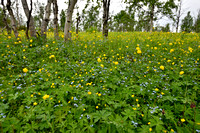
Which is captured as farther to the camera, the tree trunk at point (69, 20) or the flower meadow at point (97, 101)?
the tree trunk at point (69, 20)

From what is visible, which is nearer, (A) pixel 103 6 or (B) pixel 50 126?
(B) pixel 50 126

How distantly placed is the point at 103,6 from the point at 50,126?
897cm

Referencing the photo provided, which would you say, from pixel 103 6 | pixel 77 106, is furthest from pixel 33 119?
pixel 103 6

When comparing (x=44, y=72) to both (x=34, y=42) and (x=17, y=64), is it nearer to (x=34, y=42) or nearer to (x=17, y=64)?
(x=17, y=64)

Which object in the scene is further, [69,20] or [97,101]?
[69,20]

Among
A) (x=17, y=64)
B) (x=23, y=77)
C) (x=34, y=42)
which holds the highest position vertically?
(x=34, y=42)

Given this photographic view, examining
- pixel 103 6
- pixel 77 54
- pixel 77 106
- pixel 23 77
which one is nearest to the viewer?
pixel 77 106

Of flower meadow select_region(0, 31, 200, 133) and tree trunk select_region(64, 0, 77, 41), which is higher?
tree trunk select_region(64, 0, 77, 41)

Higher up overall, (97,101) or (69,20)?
(69,20)

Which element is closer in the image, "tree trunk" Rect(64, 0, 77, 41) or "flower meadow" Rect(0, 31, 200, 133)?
"flower meadow" Rect(0, 31, 200, 133)

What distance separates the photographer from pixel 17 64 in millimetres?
3584

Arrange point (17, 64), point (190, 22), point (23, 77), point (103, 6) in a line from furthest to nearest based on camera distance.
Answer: point (190, 22)
point (103, 6)
point (17, 64)
point (23, 77)

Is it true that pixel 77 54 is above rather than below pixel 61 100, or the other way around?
above

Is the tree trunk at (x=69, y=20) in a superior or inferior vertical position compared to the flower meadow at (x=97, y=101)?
superior
